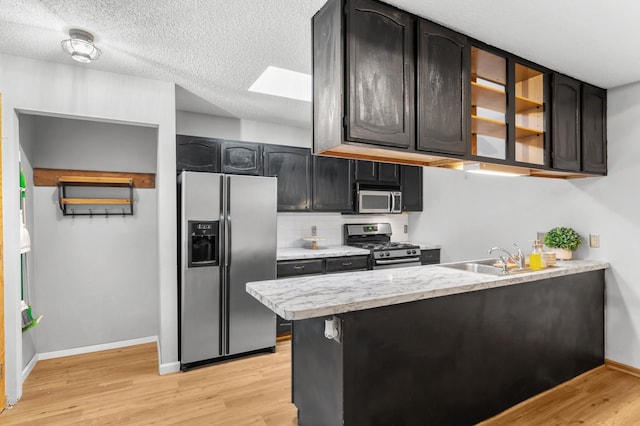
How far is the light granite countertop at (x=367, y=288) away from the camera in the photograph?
1705 mm

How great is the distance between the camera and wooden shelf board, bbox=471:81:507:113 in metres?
2.41

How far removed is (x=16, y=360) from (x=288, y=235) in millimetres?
2808

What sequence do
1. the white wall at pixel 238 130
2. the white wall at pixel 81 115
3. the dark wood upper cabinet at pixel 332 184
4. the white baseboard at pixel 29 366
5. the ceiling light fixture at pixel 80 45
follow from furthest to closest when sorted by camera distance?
the dark wood upper cabinet at pixel 332 184, the white wall at pixel 238 130, the white baseboard at pixel 29 366, the white wall at pixel 81 115, the ceiling light fixture at pixel 80 45

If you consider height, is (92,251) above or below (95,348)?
above

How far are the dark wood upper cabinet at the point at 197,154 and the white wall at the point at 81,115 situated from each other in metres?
0.54

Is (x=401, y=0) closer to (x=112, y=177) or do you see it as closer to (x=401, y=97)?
(x=401, y=97)

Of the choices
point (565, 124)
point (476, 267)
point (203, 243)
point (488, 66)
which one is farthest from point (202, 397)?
point (565, 124)

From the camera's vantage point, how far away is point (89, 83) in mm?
2844

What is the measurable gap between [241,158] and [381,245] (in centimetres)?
217

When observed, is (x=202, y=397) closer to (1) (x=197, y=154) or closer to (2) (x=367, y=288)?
(2) (x=367, y=288)

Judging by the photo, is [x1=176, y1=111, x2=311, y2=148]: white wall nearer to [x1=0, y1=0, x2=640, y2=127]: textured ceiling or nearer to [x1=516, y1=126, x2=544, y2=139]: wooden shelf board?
[x1=0, y1=0, x2=640, y2=127]: textured ceiling

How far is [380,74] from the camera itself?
1947 millimetres

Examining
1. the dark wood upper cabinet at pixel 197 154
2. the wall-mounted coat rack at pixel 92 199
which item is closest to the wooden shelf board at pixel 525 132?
the dark wood upper cabinet at pixel 197 154

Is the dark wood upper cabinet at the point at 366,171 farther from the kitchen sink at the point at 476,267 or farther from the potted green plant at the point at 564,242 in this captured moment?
the potted green plant at the point at 564,242
